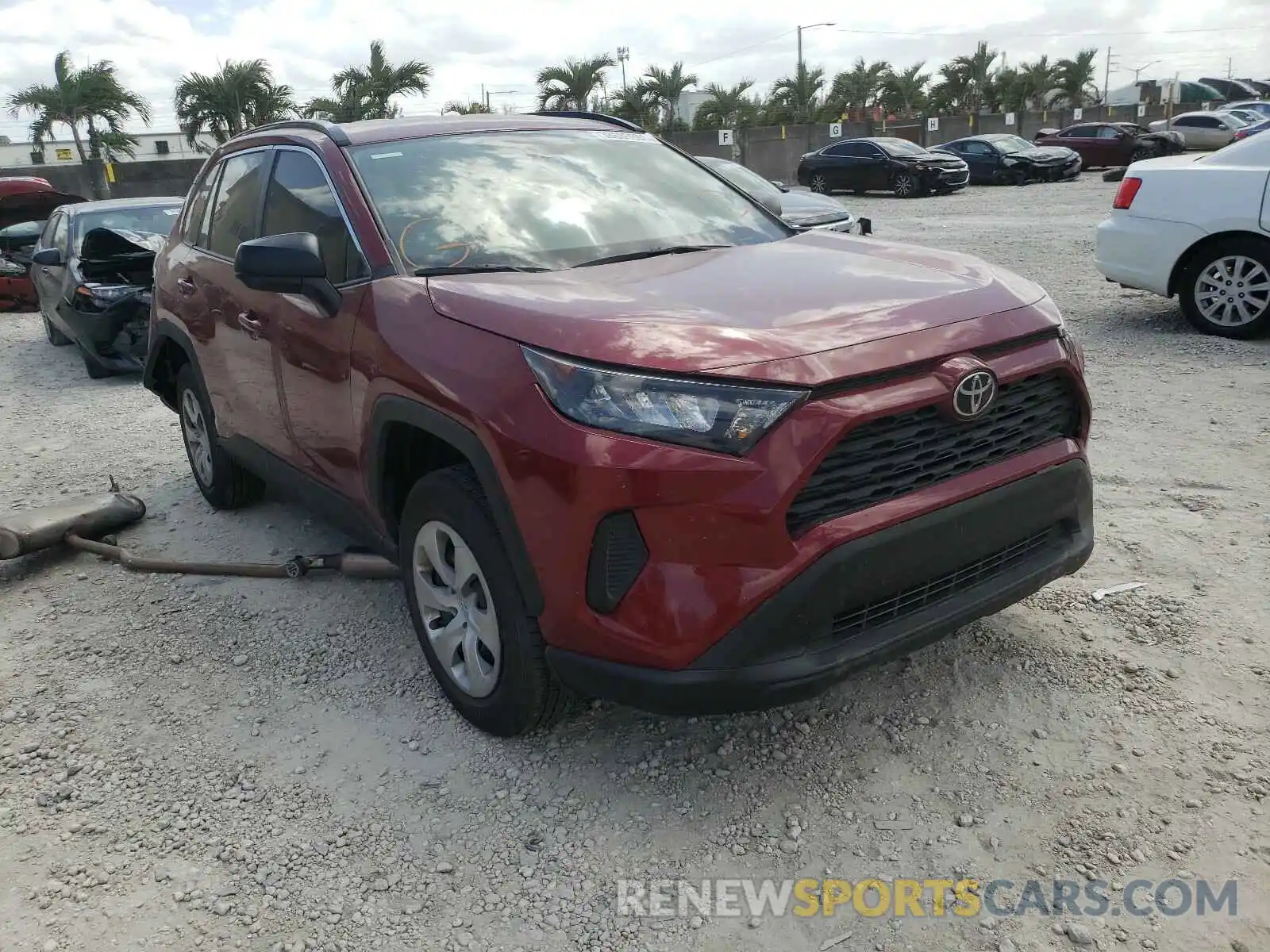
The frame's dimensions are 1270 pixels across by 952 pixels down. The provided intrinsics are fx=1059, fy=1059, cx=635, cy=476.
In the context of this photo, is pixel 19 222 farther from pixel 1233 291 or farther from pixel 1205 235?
pixel 1233 291

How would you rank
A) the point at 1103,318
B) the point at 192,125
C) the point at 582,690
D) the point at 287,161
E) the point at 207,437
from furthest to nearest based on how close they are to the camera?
the point at 192,125, the point at 1103,318, the point at 207,437, the point at 287,161, the point at 582,690

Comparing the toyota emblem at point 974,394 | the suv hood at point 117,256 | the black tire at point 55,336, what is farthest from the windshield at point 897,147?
the toyota emblem at point 974,394

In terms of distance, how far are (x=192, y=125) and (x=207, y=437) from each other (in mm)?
31503

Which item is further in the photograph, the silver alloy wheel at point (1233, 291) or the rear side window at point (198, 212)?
the silver alloy wheel at point (1233, 291)

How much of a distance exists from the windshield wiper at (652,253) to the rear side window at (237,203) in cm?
160

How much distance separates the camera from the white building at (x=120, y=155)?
32.2 meters

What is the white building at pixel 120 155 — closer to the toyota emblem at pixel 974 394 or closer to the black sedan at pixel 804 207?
the black sedan at pixel 804 207

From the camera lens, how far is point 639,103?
39.4 m

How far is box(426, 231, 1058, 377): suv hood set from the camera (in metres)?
2.48

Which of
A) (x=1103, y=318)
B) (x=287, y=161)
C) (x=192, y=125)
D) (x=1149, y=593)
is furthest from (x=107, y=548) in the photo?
(x=192, y=125)

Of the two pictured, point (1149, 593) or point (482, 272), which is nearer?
point (482, 272)

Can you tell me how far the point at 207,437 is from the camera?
5105 millimetres

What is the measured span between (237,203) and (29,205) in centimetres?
1049

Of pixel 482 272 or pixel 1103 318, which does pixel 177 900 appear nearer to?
pixel 482 272
